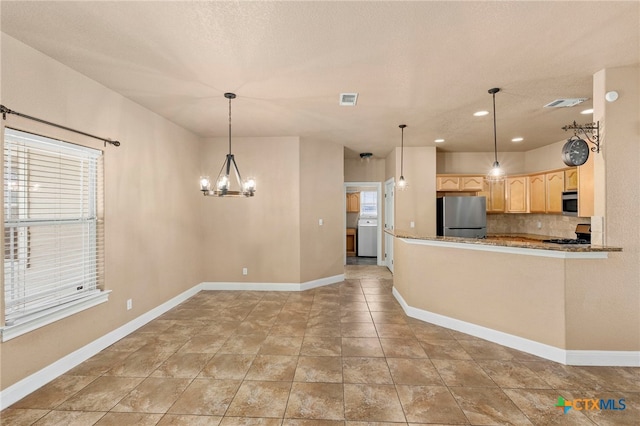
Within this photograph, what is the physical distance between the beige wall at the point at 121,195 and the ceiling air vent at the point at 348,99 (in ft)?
8.12

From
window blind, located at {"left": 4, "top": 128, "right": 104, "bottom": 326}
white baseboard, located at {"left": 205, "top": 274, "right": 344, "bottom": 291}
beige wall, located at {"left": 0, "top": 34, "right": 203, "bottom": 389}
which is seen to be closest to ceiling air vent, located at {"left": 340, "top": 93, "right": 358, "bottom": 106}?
beige wall, located at {"left": 0, "top": 34, "right": 203, "bottom": 389}

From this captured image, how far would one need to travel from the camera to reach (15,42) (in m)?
2.23

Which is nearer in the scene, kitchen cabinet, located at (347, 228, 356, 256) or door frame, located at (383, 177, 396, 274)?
door frame, located at (383, 177, 396, 274)

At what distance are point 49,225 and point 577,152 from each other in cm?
489

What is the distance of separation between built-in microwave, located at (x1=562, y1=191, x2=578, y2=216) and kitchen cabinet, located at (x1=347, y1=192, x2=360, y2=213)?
16.3ft

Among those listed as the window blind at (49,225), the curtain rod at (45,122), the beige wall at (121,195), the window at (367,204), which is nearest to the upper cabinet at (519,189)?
the window at (367,204)

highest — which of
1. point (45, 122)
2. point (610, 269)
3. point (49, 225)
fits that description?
point (45, 122)

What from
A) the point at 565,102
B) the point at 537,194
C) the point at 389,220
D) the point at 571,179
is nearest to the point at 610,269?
the point at 565,102

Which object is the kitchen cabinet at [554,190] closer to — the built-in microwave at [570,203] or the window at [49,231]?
the built-in microwave at [570,203]

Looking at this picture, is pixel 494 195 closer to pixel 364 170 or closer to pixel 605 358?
pixel 364 170

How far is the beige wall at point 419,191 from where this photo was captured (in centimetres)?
590

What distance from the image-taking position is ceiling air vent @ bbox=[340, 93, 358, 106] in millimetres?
3239

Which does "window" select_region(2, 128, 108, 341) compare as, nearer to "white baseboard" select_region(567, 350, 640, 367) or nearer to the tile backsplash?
"white baseboard" select_region(567, 350, 640, 367)

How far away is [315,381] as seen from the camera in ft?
8.07
